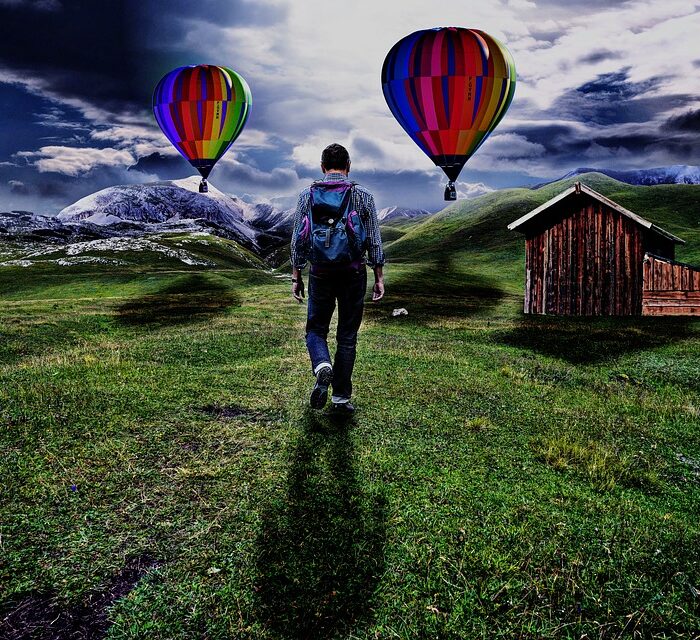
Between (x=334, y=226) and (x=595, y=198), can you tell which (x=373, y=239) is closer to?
(x=334, y=226)

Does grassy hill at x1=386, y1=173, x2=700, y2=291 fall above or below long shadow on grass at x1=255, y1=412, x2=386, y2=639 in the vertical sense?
above

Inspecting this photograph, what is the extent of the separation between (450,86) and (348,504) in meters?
22.8

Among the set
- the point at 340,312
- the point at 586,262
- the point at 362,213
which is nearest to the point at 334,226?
the point at 362,213

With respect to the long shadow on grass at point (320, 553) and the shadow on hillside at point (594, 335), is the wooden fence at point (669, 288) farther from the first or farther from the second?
the long shadow on grass at point (320, 553)

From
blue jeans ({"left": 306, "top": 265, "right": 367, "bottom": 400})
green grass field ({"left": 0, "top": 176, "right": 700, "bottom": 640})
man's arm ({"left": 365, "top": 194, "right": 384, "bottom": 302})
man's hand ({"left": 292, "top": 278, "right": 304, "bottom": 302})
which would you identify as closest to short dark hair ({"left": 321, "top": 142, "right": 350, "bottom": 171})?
man's arm ({"left": 365, "top": 194, "right": 384, "bottom": 302})

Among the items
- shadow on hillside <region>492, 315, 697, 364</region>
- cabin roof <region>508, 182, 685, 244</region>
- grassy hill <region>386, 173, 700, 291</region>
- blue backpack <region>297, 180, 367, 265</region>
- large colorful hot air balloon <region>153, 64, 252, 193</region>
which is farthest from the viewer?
grassy hill <region>386, 173, 700, 291</region>

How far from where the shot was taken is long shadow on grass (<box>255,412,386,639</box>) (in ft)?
10.5

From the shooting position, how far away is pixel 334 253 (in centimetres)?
604

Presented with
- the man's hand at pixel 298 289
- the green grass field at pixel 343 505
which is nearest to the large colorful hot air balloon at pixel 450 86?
the green grass field at pixel 343 505

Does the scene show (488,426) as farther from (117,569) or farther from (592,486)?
(117,569)

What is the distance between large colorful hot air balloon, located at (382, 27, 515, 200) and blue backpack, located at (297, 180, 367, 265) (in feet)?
59.5

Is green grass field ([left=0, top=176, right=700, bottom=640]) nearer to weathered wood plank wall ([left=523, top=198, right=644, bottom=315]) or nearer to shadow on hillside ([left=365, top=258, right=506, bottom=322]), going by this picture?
shadow on hillside ([left=365, top=258, right=506, bottom=322])

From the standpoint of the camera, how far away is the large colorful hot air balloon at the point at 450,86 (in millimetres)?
22422

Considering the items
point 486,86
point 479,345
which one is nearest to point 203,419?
point 479,345
